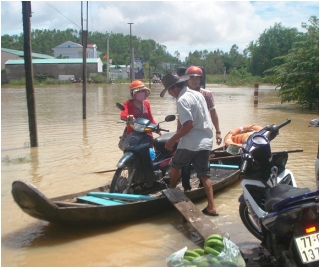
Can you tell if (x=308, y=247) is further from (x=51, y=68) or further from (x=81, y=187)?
(x=51, y=68)

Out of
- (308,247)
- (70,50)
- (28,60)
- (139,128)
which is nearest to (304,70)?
(28,60)

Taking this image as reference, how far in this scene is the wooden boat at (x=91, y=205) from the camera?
13.8 feet

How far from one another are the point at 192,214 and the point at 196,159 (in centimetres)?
79

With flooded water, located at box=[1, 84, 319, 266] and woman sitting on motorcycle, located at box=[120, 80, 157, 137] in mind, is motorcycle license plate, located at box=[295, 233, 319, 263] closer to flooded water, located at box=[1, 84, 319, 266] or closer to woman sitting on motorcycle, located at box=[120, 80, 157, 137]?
flooded water, located at box=[1, 84, 319, 266]

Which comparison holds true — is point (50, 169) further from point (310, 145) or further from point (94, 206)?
point (310, 145)

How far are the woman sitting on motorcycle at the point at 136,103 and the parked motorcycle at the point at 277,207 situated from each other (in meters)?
2.41

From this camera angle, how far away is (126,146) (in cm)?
560

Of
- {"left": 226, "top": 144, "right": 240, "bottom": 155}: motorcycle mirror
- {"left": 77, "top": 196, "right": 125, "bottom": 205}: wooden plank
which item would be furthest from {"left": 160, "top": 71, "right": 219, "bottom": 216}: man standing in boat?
{"left": 226, "top": 144, "right": 240, "bottom": 155}: motorcycle mirror

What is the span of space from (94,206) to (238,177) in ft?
9.70

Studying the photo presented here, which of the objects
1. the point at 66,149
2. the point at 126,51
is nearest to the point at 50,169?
the point at 66,149

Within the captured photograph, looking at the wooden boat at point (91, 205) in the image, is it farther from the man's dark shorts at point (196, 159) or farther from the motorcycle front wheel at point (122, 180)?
the man's dark shorts at point (196, 159)

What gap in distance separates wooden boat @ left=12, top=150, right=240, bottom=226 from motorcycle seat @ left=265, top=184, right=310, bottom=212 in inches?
75.3

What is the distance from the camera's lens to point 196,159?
5156mm

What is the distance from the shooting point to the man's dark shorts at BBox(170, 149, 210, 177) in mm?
5114
